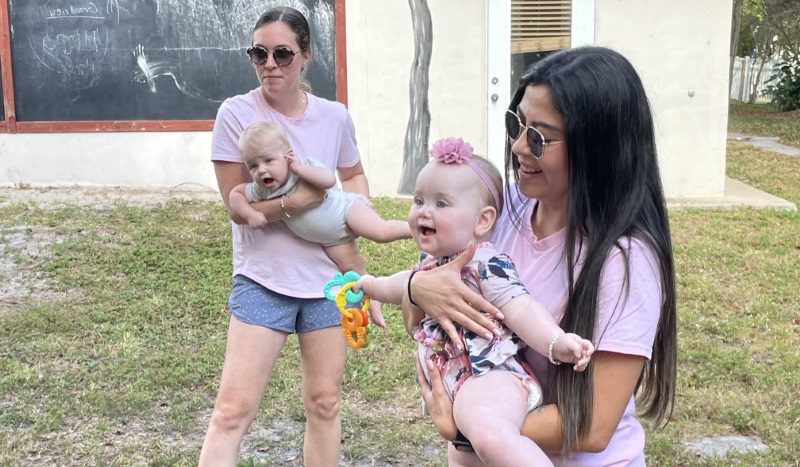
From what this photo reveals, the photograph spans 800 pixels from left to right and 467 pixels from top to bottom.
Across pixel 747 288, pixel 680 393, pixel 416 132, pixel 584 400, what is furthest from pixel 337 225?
pixel 416 132

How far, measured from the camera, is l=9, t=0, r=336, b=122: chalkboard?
33.8 feet

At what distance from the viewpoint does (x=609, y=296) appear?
193 cm

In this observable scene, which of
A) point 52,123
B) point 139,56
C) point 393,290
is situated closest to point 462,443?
point 393,290

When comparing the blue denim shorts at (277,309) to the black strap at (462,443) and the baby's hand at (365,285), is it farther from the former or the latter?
the black strap at (462,443)

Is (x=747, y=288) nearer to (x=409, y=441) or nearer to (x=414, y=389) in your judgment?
(x=414, y=389)

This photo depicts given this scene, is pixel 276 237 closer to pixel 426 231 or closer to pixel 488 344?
pixel 426 231

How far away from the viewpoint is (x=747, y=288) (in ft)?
22.4

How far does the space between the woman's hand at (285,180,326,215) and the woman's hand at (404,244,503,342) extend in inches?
42.3

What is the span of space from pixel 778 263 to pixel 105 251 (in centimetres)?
564

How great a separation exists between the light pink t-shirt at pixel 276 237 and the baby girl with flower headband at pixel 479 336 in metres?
1.03

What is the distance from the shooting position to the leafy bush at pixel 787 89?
902 inches

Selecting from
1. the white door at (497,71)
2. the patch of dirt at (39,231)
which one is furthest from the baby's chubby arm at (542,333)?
the white door at (497,71)

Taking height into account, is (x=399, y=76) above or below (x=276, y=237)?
above

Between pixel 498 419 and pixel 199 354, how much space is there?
3.90 metres
